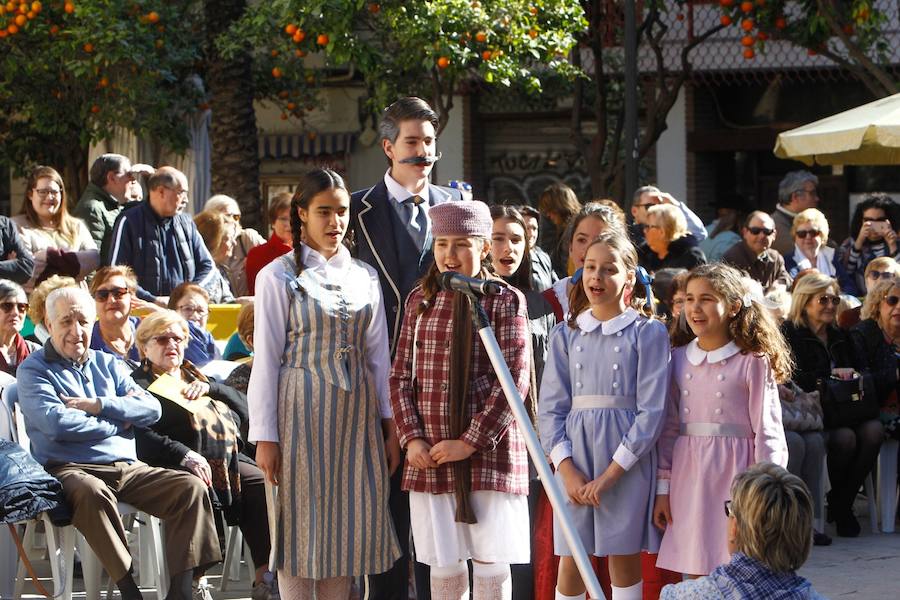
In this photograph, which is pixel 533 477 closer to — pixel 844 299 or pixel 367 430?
pixel 367 430

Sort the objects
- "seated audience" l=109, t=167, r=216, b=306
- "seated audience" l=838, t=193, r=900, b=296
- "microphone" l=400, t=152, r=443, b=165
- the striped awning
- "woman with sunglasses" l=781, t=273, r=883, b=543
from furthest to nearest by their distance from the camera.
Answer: the striped awning
"seated audience" l=838, t=193, r=900, b=296
"seated audience" l=109, t=167, r=216, b=306
"woman with sunglasses" l=781, t=273, r=883, b=543
"microphone" l=400, t=152, r=443, b=165

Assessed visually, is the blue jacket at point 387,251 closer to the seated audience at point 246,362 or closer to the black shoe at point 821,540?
the seated audience at point 246,362

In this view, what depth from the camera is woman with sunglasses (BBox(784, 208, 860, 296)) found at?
1169cm

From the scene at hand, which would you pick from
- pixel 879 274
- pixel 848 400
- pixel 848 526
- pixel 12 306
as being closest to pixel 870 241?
pixel 879 274

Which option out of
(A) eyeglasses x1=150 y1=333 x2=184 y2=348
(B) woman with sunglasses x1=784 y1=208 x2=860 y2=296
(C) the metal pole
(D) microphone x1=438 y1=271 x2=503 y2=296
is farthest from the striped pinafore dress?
(C) the metal pole

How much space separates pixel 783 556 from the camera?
173 inches

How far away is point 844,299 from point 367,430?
5406mm

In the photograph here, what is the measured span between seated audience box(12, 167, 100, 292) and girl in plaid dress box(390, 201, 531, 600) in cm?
446

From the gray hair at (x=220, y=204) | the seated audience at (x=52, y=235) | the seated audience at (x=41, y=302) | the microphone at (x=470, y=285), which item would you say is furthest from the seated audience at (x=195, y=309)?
the microphone at (x=470, y=285)

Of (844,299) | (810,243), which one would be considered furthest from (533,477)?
(810,243)

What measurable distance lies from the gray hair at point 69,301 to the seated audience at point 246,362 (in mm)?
969

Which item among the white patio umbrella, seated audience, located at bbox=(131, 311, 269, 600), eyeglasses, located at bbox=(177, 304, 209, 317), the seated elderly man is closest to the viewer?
the seated elderly man

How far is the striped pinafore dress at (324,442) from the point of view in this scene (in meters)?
5.68

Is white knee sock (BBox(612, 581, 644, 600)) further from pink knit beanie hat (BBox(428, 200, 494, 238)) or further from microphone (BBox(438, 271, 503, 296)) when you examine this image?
microphone (BBox(438, 271, 503, 296))
